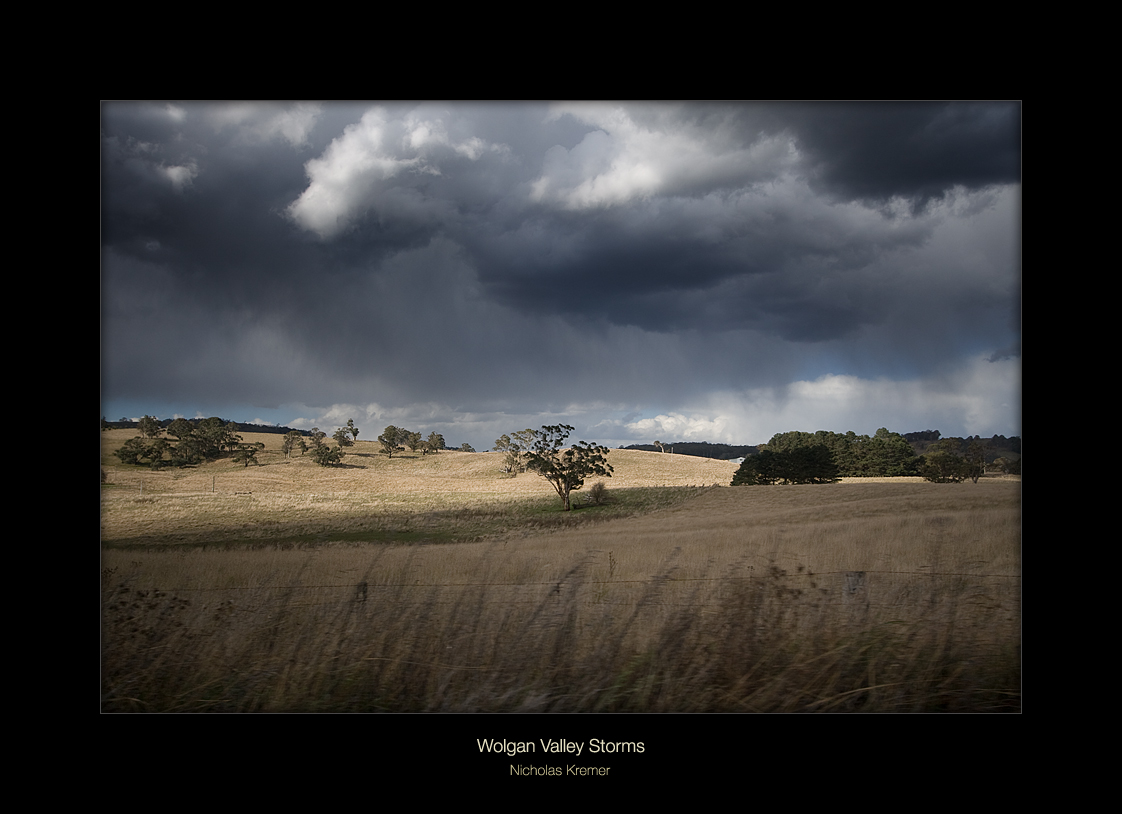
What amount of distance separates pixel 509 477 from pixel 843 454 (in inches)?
933

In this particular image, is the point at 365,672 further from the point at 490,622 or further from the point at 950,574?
the point at 950,574

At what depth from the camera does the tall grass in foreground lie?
4688mm

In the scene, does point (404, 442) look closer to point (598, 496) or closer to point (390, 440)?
point (390, 440)

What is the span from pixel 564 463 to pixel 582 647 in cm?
2684

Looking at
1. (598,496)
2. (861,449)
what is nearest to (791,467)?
(861,449)

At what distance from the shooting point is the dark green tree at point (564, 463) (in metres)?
31.2

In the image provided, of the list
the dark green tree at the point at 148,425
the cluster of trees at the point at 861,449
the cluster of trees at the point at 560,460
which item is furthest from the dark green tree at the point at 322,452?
the cluster of trees at the point at 861,449

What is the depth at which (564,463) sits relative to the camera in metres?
31.9

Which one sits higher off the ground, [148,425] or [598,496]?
[148,425]

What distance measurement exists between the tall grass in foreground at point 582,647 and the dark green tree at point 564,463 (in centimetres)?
2508

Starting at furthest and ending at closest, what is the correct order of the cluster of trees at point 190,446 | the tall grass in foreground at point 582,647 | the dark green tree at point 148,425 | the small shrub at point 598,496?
1. the small shrub at point 598,496
2. the cluster of trees at point 190,446
3. the dark green tree at point 148,425
4. the tall grass in foreground at point 582,647

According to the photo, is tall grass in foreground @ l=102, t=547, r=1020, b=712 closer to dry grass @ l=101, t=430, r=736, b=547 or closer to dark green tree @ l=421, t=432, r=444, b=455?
dry grass @ l=101, t=430, r=736, b=547

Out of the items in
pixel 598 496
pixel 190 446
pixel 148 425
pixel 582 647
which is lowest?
pixel 598 496

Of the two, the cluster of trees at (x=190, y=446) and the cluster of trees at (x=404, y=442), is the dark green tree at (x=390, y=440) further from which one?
the cluster of trees at (x=190, y=446)
